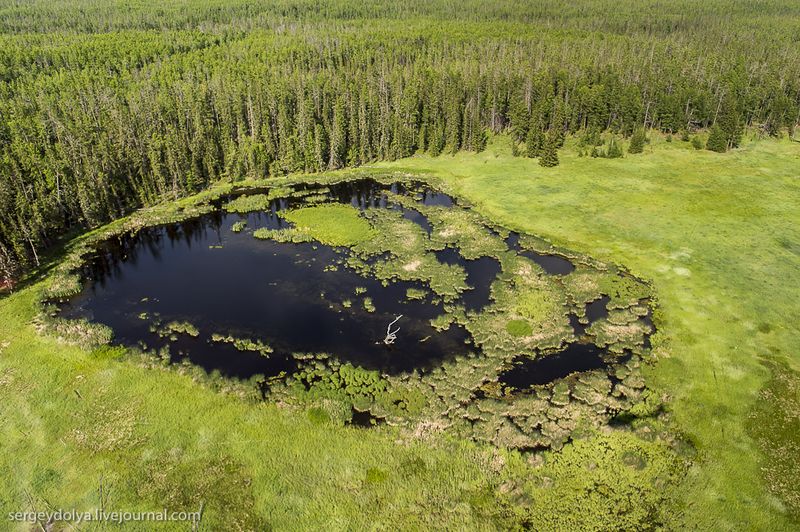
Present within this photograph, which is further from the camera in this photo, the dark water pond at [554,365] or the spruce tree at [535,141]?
the spruce tree at [535,141]

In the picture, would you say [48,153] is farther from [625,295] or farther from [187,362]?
[625,295]

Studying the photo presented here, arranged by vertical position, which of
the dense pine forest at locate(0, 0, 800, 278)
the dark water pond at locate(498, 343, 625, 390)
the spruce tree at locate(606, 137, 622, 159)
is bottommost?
the dark water pond at locate(498, 343, 625, 390)

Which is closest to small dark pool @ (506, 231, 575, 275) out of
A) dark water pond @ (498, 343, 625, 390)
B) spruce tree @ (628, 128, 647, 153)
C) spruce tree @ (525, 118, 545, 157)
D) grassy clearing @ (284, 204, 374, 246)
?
dark water pond @ (498, 343, 625, 390)

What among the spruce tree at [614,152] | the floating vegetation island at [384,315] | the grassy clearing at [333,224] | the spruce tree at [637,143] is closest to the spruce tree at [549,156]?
the spruce tree at [614,152]

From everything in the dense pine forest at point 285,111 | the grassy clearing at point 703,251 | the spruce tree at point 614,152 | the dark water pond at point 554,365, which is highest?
the dense pine forest at point 285,111

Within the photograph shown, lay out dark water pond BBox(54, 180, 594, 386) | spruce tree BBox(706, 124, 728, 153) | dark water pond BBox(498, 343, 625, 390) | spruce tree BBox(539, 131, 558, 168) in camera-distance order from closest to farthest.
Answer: dark water pond BBox(498, 343, 625, 390) < dark water pond BBox(54, 180, 594, 386) < spruce tree BBox(539, 131, 558, 168) < spruce tree BBox(706, 124, 728, 153)

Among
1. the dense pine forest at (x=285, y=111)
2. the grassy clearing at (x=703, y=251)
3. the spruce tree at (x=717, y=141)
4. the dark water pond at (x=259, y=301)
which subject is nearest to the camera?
the grassy clearing at (x=703, y=251)

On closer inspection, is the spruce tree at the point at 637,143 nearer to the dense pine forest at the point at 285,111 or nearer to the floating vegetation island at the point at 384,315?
the dense pine forest at the point at 285,111

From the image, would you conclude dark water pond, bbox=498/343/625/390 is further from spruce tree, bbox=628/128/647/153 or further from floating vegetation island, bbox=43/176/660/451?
spruce tree, bbox=628/128/647/153
